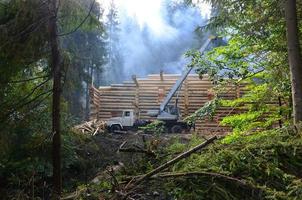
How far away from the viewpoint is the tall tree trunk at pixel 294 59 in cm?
513

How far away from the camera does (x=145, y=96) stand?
27.4 metres

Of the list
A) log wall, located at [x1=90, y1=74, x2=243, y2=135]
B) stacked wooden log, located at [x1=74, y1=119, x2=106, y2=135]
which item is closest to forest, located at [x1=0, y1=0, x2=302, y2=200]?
stacked wooden log, located at [x1=74, y1=119, x2=106, y2=135]

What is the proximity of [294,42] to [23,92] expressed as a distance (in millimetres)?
4660

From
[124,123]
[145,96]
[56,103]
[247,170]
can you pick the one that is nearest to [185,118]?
[56,103]

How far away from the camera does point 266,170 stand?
2975mm

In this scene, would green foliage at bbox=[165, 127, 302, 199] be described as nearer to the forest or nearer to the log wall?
the forest

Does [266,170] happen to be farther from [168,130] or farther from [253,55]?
[168,130]

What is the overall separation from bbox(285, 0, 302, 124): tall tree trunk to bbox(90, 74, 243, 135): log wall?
20.4 meters

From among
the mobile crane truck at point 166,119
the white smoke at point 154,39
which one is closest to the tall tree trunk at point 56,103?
the mobile crane truck at point 166,119

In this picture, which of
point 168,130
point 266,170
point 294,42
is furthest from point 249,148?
point 168,130

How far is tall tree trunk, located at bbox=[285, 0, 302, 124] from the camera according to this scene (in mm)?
5133

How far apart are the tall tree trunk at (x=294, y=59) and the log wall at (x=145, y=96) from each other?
20.4 metres

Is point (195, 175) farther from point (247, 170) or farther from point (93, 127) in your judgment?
point (93, 127)

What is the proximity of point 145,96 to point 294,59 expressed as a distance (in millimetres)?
22201
